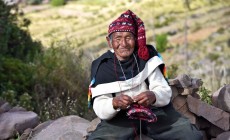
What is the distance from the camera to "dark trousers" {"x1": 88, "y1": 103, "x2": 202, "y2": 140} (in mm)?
4355

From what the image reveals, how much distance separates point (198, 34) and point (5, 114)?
29.0 m

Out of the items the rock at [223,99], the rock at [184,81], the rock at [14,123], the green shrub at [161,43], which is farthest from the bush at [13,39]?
the green shrub at [161,43]

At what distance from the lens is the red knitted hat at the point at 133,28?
4.46 m

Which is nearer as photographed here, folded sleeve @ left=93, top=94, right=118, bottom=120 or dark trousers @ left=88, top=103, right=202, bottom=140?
folded sleeve @ left=93, top=94, right=118, bottom=120

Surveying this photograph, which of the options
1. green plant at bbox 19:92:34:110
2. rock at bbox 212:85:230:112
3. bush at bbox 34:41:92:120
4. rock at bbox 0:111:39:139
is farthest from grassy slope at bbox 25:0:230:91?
rock at bbox 212:85:230:112

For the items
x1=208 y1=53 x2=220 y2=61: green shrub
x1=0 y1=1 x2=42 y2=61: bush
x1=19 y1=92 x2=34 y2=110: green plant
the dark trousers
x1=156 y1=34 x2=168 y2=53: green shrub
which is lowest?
x1=208 y1=53 x2=220 y2=61: green shrub

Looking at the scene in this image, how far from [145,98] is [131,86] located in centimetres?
38

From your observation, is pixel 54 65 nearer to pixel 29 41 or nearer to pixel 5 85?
pixel 5 85

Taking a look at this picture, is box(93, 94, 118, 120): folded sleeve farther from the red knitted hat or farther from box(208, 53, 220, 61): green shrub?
box(208, 53, 220, 61): green shrub

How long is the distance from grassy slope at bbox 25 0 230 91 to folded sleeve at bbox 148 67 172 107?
66.1 ft

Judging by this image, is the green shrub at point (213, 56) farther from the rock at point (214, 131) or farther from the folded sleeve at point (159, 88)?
the folded sleeve at point (159, 88)

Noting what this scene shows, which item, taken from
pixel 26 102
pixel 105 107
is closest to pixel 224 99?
pixel 105 107

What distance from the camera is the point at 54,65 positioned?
9.05 metres

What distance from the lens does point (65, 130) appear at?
17.0 feet
